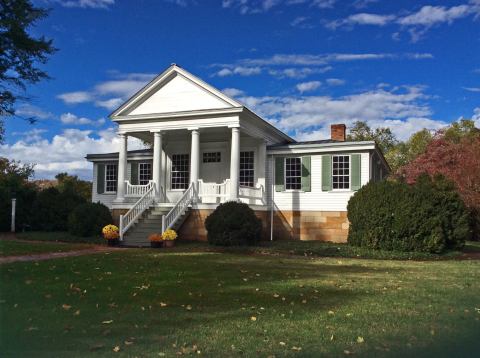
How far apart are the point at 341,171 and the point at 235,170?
4.60 metres

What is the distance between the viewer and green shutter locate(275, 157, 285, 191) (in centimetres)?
2148

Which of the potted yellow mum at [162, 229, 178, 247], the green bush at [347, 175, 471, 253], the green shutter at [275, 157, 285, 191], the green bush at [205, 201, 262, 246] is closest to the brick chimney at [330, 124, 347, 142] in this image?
the green shutter at [275, 157, 285, 191]

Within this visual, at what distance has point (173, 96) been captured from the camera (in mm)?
21266

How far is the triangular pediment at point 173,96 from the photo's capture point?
67.2ft

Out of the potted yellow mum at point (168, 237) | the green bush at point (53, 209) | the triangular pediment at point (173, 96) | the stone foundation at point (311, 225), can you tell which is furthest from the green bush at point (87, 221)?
the stone foundation at point (311, 225)

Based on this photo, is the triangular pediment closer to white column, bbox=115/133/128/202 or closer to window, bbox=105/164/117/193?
white column, bbox=115/133/128/202

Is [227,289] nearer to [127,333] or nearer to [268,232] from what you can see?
[127,333]

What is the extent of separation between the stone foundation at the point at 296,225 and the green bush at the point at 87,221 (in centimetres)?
341

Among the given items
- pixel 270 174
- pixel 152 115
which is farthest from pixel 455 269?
pixel 152 115

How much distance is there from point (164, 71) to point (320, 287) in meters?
14.9

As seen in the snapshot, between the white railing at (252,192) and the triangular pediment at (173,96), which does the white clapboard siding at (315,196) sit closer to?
the white railing at (252,192)

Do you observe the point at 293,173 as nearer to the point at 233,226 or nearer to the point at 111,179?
the point at 233,226

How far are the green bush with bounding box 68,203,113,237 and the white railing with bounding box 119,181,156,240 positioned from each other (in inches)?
47.8

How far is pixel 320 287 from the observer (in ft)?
28.5
